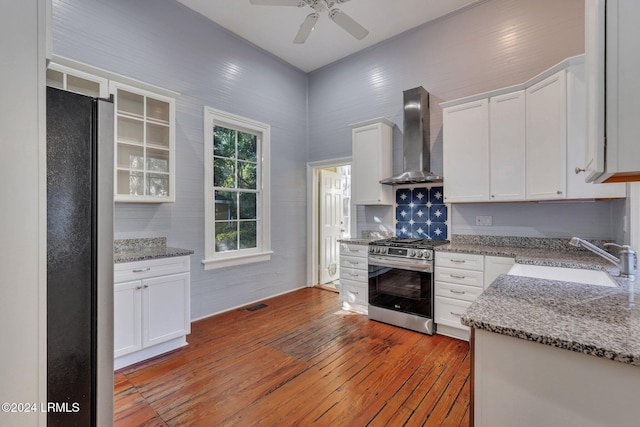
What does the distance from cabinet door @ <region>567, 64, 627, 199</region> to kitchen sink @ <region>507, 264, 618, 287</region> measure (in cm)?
68

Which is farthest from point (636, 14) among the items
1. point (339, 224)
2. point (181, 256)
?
point (339, 224)

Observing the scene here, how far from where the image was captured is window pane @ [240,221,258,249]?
407 cm

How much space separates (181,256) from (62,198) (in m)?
1.74

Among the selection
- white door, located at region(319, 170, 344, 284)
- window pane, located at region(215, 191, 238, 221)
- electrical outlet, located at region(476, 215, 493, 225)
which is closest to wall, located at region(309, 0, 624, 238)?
electrical outlet, located at region(476, 215, 493, 225)

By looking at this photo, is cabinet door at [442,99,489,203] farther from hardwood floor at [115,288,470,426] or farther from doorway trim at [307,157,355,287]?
doorway trim at [307,157,355,287]

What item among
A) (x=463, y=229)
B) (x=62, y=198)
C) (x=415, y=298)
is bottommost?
(x=415, y=298)

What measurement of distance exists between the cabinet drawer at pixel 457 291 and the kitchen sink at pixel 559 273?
616 mm

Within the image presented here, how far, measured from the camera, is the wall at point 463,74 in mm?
2867

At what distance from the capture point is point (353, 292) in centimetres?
370

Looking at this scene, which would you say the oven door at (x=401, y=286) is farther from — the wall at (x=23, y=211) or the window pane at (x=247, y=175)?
the wall at (x=23, y=211)

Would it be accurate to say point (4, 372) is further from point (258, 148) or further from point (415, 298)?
point (258, 148)

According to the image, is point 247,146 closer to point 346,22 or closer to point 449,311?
point 346,22

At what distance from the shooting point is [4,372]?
0.91 m

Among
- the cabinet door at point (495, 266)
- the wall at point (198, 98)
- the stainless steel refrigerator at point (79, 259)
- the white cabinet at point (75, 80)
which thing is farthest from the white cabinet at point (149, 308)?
the cabinet door at point (495, 266)
